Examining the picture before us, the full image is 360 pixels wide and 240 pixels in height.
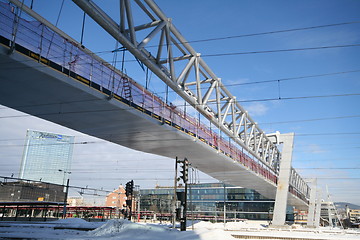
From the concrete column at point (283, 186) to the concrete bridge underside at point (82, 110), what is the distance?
10.1 meters

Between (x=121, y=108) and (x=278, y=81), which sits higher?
(x=278, y=81)

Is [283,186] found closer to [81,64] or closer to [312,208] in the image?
[81,64]

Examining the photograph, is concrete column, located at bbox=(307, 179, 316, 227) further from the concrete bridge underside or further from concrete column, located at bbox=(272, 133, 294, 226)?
the concrete bridge underside

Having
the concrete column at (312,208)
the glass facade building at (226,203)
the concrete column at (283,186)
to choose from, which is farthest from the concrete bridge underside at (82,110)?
the glass facade building at (226,203)

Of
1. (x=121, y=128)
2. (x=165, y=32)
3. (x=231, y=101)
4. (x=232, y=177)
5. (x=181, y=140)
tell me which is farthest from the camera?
(x=232, y=177)

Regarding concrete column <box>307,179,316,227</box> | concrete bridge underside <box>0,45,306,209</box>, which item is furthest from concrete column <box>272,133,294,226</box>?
concrete column <box>307,179,316,227</box>

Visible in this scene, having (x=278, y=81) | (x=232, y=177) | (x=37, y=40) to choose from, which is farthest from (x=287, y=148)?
(x=37, y=40)

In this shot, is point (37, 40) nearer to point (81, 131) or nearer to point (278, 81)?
point (81, 131)

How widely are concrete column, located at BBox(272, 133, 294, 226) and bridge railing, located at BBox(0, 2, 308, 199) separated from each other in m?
14.6

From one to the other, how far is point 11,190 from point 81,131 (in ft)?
254

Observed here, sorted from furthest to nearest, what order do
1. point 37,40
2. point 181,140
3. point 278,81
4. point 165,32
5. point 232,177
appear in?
point 232,177 < point 181,140 < point 165,32 < point 278,81 < point 37,40

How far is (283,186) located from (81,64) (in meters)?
27.7

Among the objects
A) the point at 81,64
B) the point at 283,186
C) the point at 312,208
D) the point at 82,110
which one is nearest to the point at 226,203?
the point at 312,208

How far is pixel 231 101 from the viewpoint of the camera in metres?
29.9
